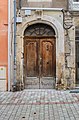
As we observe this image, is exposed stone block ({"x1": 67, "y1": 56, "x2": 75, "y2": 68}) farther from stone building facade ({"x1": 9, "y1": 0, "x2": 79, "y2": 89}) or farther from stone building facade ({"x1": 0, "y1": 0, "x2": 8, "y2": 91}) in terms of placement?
stone building facade ({"x1": 0, "y1": 0, "x2": 8, "y2": 91})

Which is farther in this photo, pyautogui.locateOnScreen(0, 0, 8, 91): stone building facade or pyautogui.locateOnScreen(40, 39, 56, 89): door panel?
pyautogui.locateOnScreen(40, 39, 56, 89): door panel

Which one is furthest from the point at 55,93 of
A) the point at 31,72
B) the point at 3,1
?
the point at 3,1

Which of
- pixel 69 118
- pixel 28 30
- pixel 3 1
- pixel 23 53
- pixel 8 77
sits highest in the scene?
pixel 3 1

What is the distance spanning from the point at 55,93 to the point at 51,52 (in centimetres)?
216

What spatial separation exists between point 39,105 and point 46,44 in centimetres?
451

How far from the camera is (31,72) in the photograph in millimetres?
13281

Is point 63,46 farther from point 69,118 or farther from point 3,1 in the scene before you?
point 69,118

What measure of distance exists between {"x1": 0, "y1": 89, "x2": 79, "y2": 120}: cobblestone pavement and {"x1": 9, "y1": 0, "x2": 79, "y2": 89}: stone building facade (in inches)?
29.7

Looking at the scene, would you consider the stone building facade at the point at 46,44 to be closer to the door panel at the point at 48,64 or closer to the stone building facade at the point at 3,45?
the door panel at the point at 48,64

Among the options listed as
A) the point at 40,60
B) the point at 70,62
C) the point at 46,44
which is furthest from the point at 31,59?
the point at 70,62

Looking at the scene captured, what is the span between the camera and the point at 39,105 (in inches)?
369

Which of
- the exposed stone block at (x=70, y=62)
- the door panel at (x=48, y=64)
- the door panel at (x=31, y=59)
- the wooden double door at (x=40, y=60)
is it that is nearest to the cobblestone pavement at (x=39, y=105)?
the door panel at (x=48, y=64)

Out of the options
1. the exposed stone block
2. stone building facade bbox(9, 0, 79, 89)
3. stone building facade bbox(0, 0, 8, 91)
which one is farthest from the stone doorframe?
stone building facade bbox(0, 0, 8, 91)

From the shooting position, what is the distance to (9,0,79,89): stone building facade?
1295cm
